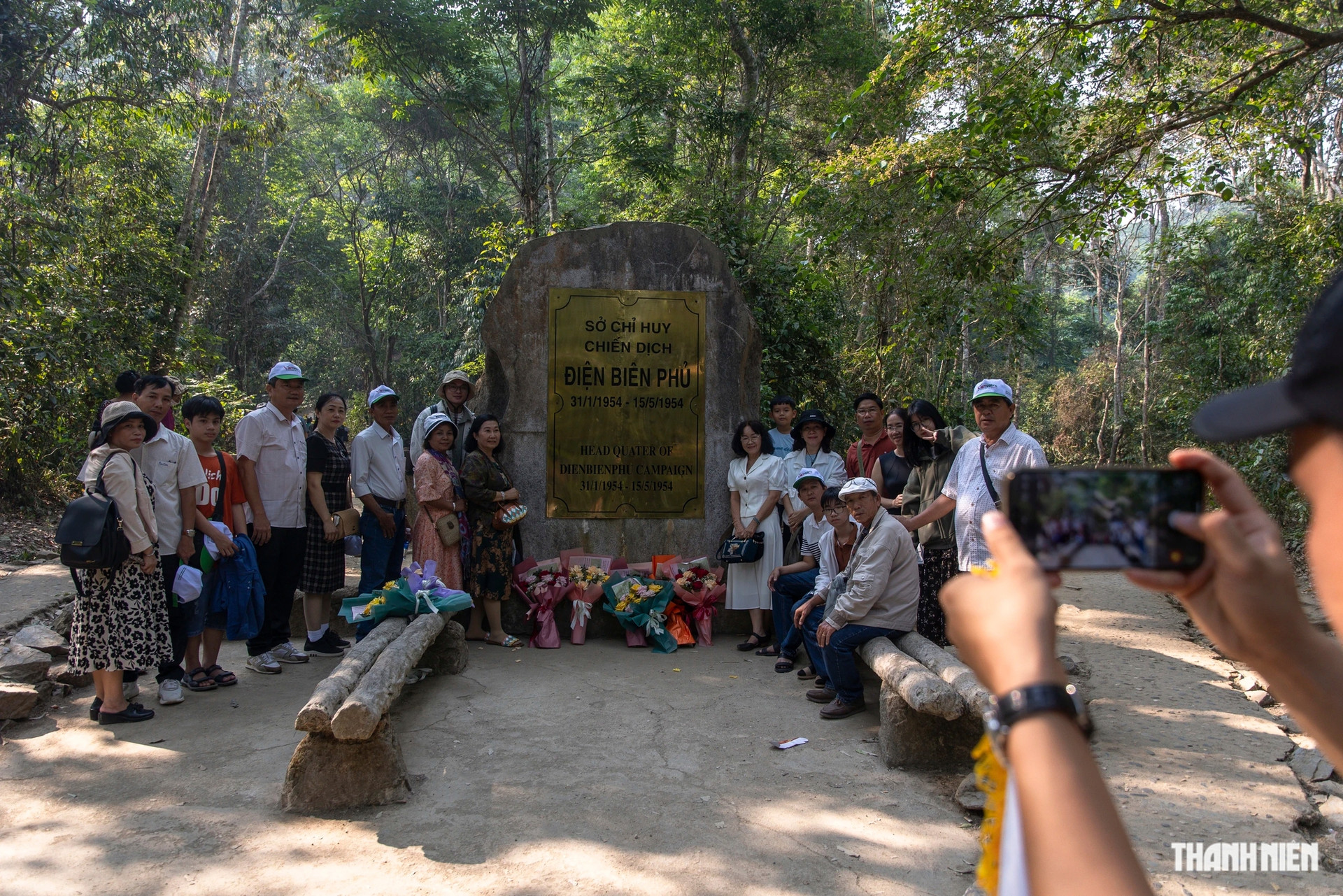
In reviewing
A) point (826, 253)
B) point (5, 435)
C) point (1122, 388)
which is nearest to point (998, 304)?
point (826, 253)

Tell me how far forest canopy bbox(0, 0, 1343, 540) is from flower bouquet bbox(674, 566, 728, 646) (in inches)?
96.1

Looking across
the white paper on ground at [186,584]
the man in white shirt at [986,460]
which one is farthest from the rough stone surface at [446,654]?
the man in white shirt at [986,460]

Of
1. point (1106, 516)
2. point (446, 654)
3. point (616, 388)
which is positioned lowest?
point (446, 654)

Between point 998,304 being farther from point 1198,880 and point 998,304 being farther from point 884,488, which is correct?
point 1198,880

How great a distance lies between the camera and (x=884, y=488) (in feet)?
18.3

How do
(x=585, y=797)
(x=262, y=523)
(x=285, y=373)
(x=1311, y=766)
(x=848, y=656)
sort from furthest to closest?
(x=285, y=373) → (x=262, y=523) → (x=848, y=656) → (x=1311, y=766) → (x=585, y=797)

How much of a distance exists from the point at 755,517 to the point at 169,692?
350 centimetres

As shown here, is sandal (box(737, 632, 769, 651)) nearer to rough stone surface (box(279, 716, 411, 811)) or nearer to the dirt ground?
the dirt ground

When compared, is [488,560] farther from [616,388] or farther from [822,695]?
[822,695]

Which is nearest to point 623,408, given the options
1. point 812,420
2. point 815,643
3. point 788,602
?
point 812,420

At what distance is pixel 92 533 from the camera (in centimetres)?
391

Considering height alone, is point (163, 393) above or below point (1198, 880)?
above

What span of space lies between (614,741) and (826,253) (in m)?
4.66

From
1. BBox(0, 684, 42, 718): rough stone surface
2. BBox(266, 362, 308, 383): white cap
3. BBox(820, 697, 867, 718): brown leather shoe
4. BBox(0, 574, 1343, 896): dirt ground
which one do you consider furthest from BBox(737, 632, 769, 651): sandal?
BBox(0, 684, 42, 718): rough stone surface
